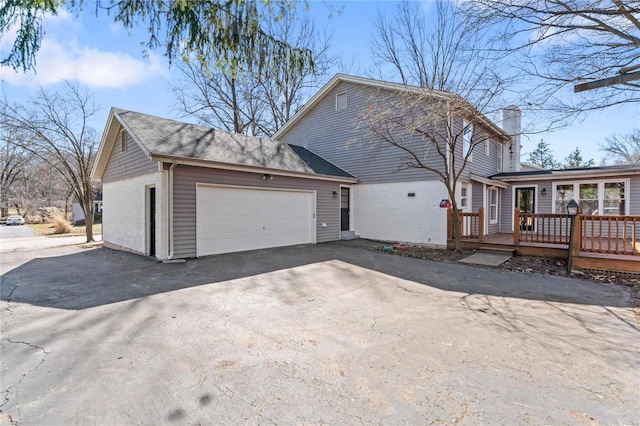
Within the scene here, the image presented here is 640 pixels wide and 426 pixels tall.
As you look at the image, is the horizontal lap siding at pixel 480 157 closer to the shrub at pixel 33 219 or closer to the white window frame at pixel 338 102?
the white window frame at pixel 338 102

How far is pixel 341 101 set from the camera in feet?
44.9

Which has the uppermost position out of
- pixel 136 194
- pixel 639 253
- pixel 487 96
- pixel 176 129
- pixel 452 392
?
pixel 487 96

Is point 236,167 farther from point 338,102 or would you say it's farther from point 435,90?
point 435,90

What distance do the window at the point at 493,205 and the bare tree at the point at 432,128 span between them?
10.1 feet

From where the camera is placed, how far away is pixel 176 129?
396 inches

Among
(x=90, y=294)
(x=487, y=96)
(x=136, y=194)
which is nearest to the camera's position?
(x=90, y=294)

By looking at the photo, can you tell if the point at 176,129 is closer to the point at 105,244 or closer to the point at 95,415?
the point at 105,244

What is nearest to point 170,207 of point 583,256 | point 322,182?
point 322,182

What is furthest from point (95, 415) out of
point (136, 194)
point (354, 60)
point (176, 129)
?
point (354, 60)

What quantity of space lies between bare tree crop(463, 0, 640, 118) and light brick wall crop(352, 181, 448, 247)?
14.1ft

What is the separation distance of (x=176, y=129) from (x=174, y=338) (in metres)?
8.26

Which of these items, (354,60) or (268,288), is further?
(354,60)

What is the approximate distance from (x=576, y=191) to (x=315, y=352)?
13643 millimetres

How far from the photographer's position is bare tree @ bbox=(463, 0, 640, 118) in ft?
21.1
